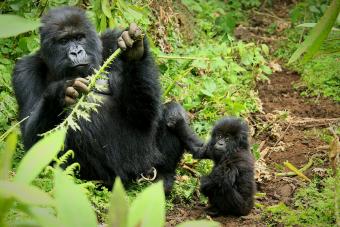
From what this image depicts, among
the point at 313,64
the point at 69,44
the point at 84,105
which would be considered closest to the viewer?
the point at 84,105

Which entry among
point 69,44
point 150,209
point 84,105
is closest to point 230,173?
point 84,105

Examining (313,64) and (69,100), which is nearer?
(69,100)

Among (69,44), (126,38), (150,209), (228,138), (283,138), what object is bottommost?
(283,138)

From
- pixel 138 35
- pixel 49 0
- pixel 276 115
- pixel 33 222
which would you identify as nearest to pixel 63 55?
pixel 138 35

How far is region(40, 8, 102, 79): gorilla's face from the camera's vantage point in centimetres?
349

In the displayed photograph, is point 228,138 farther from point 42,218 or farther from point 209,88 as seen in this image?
point 42,218

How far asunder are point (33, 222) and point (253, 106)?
179 inches

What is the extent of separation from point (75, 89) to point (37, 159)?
6.91 feet

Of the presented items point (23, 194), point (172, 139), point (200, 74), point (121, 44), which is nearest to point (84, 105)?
point (121, 44)

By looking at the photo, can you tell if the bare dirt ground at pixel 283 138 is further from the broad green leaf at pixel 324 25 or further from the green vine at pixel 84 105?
the broad green leaf at pixel 324 25

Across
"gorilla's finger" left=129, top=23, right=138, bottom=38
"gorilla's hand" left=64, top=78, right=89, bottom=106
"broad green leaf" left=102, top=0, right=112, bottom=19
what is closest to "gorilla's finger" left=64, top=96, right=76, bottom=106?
"gorilla's hand" left=64, top=78, right=89, bottom=106

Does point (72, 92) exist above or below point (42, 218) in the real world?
below

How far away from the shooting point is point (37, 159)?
3.02ft

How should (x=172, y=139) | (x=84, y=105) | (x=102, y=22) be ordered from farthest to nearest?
(x=102, y=22), (x=172, y=139), (x=84, y=105)
